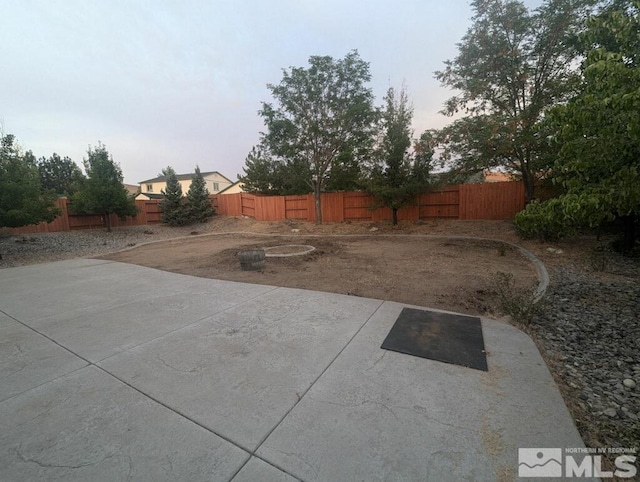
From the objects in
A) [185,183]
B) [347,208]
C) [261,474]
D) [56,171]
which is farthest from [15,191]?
[56,171]

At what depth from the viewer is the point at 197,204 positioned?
1948 cm

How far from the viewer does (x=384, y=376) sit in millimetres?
2293

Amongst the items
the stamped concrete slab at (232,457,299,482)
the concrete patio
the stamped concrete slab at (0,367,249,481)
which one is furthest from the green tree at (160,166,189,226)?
the stamped concrete slab at (232,457,299,482)

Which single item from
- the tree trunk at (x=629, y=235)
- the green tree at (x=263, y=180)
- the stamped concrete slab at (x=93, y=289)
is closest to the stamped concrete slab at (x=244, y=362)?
the stamped concrete slab at (x=93, y=289)

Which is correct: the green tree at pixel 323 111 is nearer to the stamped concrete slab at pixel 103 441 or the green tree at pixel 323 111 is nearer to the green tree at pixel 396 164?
the green tree at pixel 396 164

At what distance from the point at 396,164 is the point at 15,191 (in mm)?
14289

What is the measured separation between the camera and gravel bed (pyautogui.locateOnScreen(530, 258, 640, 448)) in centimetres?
182

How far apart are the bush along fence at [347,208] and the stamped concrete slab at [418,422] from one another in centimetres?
1240

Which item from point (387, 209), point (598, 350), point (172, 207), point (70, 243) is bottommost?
point (598, 350)

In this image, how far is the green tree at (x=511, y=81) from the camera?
8297 millimetres

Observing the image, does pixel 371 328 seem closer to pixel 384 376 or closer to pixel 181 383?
pixel 384 376

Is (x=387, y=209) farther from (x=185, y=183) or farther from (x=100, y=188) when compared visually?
(x=185, y=183)

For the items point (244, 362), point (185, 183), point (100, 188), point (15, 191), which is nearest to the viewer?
point (244, 362)

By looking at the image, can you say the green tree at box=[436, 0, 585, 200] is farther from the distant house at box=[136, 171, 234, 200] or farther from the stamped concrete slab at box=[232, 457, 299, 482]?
the distant house at box=[136, 171, 234, 200]
